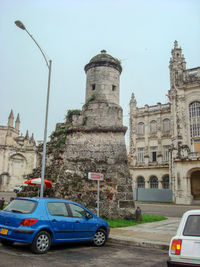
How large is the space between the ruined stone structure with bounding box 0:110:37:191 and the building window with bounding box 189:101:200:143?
3058 centimetres

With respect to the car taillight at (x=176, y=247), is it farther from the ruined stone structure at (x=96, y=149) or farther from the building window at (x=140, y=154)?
the building window at (x=140, y=154)

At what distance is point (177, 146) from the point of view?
35.0 meters

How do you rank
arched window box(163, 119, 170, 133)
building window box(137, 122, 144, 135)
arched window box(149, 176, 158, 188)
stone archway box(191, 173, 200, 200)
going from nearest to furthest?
1. stone archway box(191, 173, 200, 200)
2. arched window box(149, 176, 158, 188)
3. arched window box(163, 119, 170, 133)
4. building window box(137, 122, 144, 135)

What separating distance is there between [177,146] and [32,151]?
31510mm

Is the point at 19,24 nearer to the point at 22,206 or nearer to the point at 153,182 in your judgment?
the point at 22,206

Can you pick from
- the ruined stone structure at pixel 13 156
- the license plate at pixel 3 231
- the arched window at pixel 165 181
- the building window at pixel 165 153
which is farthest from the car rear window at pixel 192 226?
the ruined stone structure at pixel 13 156

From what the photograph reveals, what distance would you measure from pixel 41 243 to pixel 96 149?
6.99 m

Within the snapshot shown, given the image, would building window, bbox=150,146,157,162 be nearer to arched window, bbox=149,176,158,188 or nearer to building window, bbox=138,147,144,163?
building window, bbox=138,147,144,163

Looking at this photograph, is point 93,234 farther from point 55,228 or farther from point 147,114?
point 147,114

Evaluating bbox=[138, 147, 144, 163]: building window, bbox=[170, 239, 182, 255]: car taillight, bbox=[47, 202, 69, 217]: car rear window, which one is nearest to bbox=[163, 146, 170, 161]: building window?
bbox=[138, 147, 144, 163]: building window

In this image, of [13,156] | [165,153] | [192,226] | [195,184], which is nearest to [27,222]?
[192,226]

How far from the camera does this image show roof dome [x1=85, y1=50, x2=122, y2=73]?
13.9m

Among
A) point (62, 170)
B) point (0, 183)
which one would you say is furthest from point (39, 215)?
point (0, 183)

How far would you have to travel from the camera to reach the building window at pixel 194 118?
35.5m
